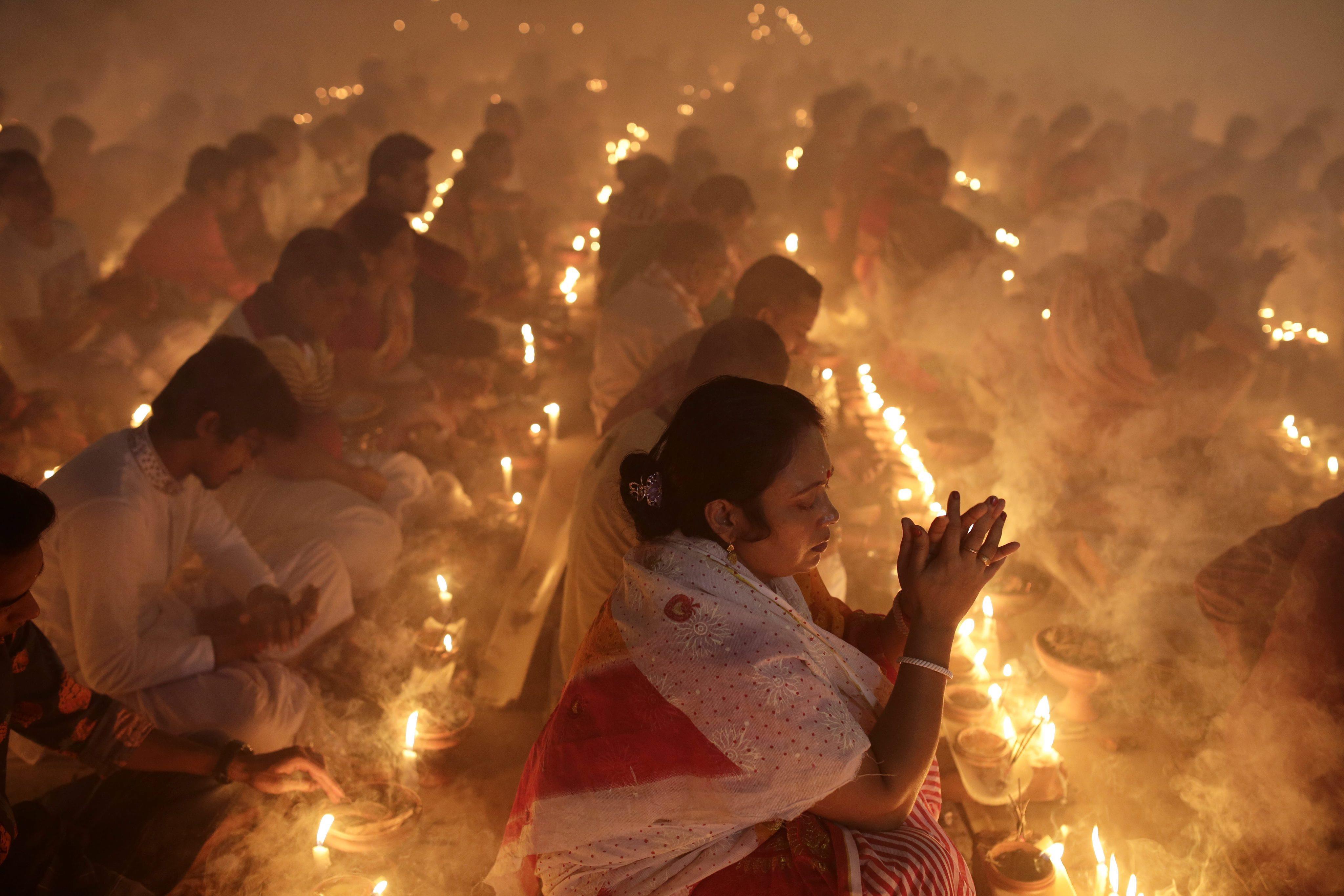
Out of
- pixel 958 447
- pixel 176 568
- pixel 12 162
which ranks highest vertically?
pixel 12 162

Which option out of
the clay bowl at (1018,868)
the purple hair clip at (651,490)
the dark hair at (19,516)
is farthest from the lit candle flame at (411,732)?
the clay bowl at (1018,868)

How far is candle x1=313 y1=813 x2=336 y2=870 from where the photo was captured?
7.13 ft

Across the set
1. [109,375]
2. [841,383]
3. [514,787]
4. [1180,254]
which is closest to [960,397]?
[841,383]

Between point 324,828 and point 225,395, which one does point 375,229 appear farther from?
point 324,828

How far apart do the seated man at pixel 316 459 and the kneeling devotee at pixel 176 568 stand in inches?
11.1

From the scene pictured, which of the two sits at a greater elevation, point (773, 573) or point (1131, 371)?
point (773, 573)

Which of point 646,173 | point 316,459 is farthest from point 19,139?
point 316,459

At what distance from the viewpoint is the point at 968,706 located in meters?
2.62

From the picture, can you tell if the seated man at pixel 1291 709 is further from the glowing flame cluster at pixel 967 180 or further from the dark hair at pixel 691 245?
the glowing flame cluster at pixel 967 180

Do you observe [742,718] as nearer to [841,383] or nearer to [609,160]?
[841,383]

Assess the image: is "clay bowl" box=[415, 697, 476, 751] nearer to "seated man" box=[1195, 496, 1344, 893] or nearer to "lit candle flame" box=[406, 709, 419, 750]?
"lit candle flame" box=[406, 709, 419, 750]

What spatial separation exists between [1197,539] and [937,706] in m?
3.08

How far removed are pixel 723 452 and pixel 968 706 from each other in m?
1.56

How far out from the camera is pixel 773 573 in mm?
1643
